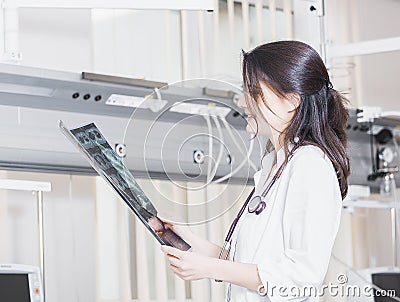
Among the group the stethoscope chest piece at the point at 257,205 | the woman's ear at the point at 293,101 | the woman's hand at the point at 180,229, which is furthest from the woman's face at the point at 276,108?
the woman's hand at the point at 180,229

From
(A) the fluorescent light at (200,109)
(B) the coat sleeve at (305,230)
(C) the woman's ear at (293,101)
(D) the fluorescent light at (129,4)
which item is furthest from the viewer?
(A) the fluorescent light at (200,109)

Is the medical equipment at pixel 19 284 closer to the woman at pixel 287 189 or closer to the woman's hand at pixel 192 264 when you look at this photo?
the woman at pixel 287 189

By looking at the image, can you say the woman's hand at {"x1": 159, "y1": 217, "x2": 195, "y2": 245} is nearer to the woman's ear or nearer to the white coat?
the white coat

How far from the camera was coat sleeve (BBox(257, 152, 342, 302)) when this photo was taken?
1287 mm

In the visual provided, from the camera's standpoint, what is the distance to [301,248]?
1293mm

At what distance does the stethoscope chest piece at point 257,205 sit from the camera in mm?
1363

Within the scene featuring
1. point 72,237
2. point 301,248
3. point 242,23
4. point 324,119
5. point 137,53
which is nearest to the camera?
point 301,248

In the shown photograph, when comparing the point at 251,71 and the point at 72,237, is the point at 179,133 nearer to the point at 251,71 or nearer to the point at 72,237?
the point at 251,71

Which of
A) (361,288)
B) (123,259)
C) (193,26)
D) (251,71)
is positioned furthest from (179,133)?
(361,288)

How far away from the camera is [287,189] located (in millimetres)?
1345

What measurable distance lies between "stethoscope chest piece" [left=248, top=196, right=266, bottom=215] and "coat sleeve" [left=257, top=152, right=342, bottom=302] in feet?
0.15

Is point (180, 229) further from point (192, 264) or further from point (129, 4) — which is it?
point (129, 4)

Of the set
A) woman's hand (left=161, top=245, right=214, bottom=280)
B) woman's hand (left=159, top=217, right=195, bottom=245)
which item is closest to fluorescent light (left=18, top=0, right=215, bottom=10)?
woman's hand (left=159, top=217, right=195, bottom=245)

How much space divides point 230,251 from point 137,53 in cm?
132
